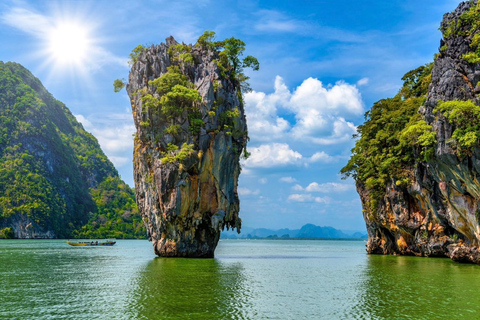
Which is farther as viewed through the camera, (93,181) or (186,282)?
(93,181)

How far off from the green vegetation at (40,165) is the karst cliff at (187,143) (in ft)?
308

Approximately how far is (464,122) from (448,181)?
591 centimetres

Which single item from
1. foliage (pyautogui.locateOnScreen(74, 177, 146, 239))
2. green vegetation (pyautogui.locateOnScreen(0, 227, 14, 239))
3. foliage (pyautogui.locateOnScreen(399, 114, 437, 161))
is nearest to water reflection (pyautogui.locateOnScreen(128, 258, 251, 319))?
foliage (pyautogui.locateOnScreen(399, 114, 437, 161))

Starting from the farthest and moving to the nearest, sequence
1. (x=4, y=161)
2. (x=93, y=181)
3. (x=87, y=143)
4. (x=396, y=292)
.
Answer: (x=87, y=143) → (x=93, y=181) → (x=4, y=161) → (x=396, y=292)

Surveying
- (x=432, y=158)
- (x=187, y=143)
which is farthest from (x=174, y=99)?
(x=432, y=158)

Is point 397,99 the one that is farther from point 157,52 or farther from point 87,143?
point 87,143

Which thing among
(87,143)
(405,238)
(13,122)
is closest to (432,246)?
(405,238)

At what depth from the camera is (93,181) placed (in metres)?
168

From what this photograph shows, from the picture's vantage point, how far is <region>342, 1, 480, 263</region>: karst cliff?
29812 millimetres

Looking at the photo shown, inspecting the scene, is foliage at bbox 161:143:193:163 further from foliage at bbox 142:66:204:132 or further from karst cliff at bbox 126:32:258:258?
foliage at bbox 142:66:204:132

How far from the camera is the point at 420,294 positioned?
2192 cm

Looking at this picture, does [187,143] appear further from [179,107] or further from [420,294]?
[420,294]

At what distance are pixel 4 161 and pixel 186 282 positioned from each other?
129m

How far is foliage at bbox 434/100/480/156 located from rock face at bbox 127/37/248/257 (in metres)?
21.3
